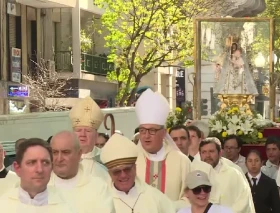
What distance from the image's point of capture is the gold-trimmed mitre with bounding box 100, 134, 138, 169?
784 centimetres

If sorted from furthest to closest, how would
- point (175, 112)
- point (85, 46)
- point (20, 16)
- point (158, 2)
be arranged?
point (85, 46) < point (20, 16) < point (158, 2) < point (175, 112)

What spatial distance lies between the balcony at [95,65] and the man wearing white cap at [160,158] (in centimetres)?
2941

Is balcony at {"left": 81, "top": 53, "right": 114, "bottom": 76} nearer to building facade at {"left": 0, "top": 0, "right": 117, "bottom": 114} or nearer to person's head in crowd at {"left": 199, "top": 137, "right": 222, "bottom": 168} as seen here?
building facade at {"left": 0, "top": 0, "right": 117, "bottom": 114}

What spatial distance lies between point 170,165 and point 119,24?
2718 centimetres

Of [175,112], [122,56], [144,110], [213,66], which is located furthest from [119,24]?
[144,110]

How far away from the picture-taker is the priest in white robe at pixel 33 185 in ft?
21.1

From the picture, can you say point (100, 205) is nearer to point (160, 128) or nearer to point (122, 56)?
point (160, 128)

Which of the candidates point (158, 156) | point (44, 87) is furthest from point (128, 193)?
point (44, 87)

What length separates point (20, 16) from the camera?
3522 centimetres

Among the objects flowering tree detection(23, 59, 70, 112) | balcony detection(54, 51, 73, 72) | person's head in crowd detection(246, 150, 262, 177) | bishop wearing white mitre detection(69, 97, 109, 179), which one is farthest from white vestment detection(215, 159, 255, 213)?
balcony detection(54, 51, 73, 72)

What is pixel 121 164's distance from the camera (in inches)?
308

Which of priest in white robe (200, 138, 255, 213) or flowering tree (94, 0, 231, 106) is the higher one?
flowering tree (94, 0, 231, 106)

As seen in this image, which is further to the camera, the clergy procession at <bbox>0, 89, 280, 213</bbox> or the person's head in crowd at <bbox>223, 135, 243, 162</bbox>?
the person's head in crowd at <bbox>223, 135, 243, 162</bbox>

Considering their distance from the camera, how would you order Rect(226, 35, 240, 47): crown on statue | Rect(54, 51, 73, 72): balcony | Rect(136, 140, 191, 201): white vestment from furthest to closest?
Rect(54, 51, 73, 72): balcony < Rect(226, 35, 240, 47): crown on statue < Rect(136, 140, 191, 201): white vestment
